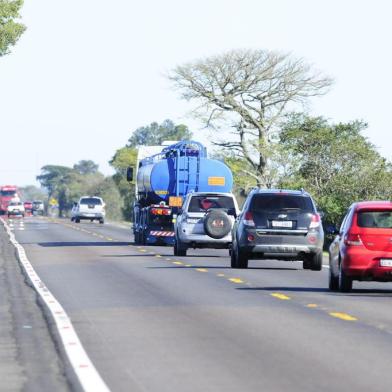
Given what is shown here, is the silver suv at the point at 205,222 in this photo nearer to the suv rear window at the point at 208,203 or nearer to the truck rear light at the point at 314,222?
the suv rear window at the point at 208,203

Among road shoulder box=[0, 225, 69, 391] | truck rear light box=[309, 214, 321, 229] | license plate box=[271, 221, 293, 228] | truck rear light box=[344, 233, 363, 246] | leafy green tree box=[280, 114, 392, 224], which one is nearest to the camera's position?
road shoulder box=[0, 225, 69, 391]

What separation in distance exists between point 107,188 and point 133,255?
12846 centimetres

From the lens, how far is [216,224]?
37375mm

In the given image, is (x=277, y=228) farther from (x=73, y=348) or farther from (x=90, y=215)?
(x=90, y=215)

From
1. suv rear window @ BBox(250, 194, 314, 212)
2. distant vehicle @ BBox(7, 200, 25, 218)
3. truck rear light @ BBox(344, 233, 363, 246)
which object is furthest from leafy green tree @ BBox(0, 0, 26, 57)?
distant vehicle @ BBox(7, 200, 25, 218)

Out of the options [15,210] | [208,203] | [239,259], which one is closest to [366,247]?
[239,259]

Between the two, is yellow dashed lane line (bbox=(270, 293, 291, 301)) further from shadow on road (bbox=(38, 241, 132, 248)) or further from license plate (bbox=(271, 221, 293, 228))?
shadow on road (bbox=(38, 241, 132, 248))

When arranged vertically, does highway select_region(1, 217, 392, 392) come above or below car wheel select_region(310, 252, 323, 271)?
below

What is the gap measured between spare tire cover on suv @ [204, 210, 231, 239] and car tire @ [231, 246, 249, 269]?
526 centimetres

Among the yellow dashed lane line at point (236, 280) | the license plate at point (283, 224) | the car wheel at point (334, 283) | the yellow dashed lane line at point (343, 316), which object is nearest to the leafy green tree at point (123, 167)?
the license plate at point (283, 224)

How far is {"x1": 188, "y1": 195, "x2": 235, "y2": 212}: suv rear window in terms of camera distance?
1534 inches

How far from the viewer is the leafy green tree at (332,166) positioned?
55.7 metres

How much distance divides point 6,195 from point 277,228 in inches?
4112

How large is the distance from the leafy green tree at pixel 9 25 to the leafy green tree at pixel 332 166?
45.1ft
